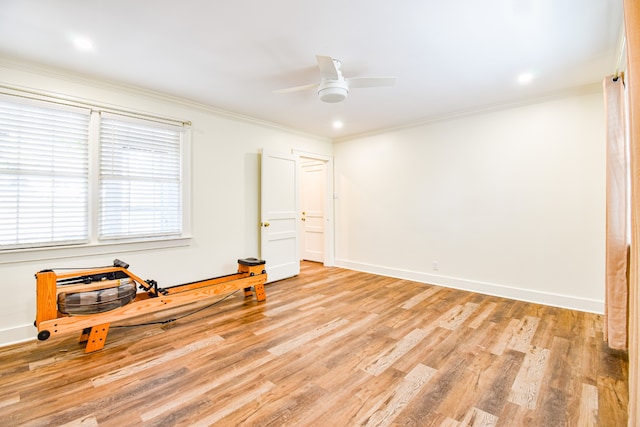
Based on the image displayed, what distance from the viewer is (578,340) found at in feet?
8.75

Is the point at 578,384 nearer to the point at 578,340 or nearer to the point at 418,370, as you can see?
the point at 578,340

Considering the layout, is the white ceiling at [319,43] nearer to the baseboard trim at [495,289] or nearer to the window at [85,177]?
the window at [85,177]

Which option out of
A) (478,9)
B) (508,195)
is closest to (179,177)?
(478,9)

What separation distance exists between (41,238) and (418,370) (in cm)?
361

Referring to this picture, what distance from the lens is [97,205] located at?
10.3ft

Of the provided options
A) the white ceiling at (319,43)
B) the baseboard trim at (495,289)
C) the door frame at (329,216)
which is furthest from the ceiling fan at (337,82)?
the baseboard trim at (495,289)

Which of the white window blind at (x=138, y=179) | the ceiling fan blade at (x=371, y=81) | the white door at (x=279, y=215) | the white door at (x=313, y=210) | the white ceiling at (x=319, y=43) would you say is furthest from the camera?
the white door at (x=313, y=210)

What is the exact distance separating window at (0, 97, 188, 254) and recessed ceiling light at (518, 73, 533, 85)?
13.0ft

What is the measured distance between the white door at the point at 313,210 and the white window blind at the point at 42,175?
13.0ft

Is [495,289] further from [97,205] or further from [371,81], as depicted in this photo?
[97,205]

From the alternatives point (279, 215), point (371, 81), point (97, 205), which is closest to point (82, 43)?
point (97, 205)

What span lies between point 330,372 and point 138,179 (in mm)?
2988

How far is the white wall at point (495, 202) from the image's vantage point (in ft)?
11.1

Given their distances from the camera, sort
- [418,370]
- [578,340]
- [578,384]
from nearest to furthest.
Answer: [578,384]
[418,370]
[578,340]
